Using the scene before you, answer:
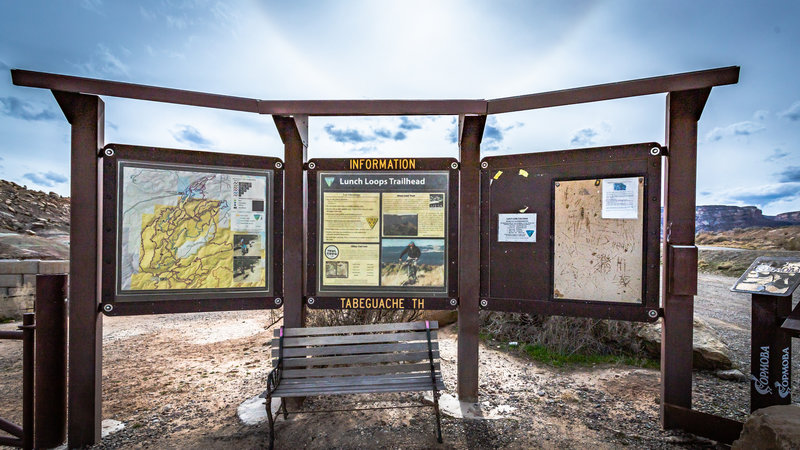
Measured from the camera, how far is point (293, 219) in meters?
3.39

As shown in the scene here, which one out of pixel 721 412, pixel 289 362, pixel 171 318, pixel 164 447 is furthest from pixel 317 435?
pixel 171 318

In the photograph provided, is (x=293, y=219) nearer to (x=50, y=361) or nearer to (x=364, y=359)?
(x=364, y=359)

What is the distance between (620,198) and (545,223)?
2.10 feet

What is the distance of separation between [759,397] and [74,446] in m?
5.54

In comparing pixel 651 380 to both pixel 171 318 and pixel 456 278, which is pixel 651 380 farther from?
pixel 171 318

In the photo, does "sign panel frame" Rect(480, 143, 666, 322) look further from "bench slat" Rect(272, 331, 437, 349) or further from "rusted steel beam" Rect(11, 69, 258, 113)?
"rusted steel beam" Rect(11, 69, 258, 113)

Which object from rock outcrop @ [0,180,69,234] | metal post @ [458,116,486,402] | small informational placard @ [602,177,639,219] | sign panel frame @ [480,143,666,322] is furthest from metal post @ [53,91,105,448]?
rock outcrop @ [0,180,69,234]

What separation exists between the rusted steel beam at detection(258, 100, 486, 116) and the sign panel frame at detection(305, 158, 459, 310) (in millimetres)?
442

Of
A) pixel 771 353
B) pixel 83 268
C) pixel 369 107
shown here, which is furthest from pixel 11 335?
pixel 771 353

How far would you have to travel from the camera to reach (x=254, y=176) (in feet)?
11.0

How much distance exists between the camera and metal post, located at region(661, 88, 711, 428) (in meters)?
2.85

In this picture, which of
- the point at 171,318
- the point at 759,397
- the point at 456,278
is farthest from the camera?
the point at 171,318

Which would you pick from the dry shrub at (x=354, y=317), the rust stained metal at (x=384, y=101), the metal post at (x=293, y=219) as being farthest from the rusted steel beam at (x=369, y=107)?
the dry shrub at (x=354, y=317)

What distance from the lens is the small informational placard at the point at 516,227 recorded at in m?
3.29
